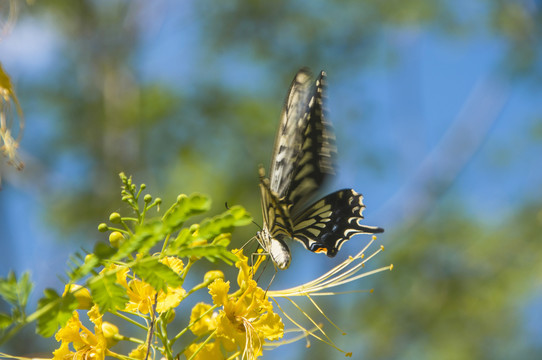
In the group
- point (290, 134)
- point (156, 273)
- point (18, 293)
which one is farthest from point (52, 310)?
point (290, 134)

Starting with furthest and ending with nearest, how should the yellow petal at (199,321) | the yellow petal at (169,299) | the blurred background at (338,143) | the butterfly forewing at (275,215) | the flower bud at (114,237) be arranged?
the blurred background at (338,143)
the butterfly forewing at (275,215)
the yellow petal at (199,321)
the flower bud at (114,237)
the yellow petal at (169,299)

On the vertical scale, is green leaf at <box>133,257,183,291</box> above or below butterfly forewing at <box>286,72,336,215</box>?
below

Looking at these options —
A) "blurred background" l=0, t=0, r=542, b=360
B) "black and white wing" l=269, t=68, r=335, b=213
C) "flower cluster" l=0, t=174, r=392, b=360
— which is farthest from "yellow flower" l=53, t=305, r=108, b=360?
"blurred background" l=0, t=0, r=542, b=360

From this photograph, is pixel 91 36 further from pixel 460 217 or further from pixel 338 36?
pixel 460 217

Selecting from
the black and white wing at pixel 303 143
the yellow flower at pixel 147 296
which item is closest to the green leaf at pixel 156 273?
the yellow flower at pixel 147 296

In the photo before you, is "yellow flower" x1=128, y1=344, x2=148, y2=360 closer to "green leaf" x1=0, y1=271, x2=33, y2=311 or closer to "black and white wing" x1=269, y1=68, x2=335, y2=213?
"green leaf" x1=0, y1=271, x2=33, y2=311

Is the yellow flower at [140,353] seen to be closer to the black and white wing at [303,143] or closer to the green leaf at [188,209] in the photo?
the green leaf at [188,209]
